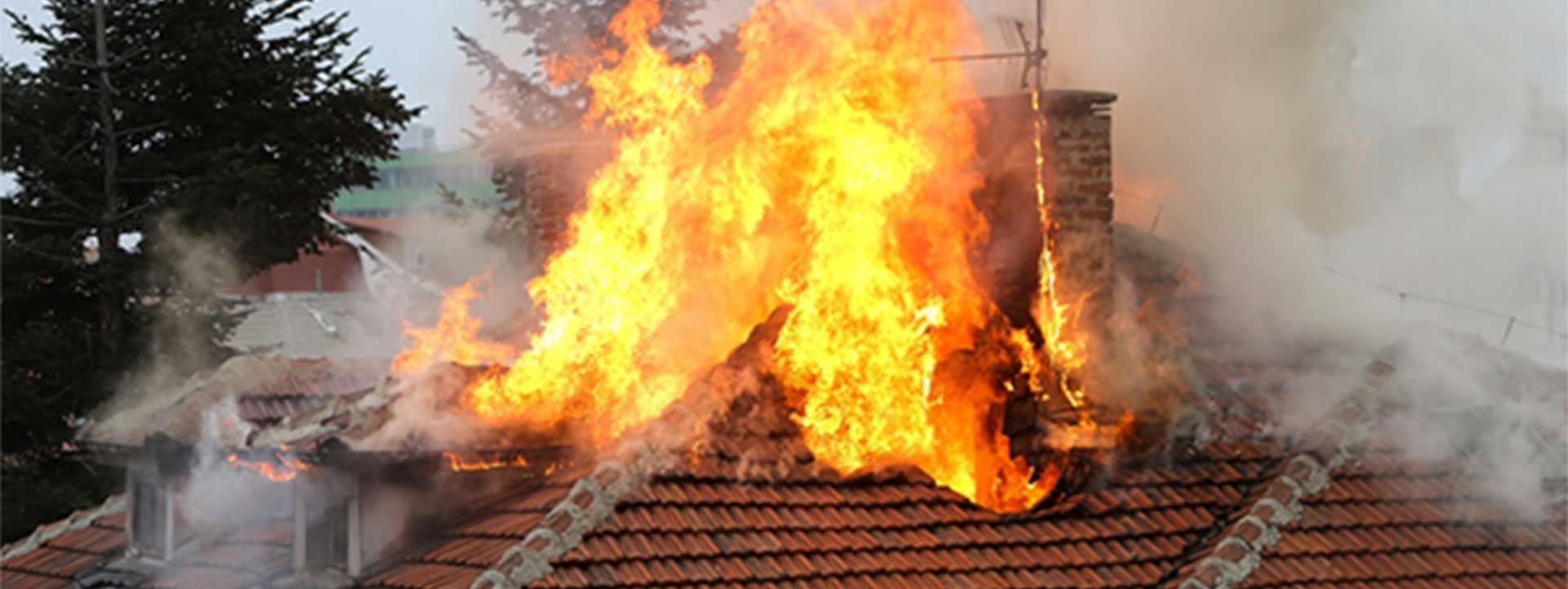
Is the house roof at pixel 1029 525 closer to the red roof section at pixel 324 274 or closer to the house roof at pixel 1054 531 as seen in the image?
the house roof at pixel 1054 531

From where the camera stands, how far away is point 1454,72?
72.4 feet

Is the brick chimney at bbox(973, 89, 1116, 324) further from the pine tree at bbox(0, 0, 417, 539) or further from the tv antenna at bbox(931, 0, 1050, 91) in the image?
the pine tree at bbox(0, 0, 417, 539)

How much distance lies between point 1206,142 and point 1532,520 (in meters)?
4.51

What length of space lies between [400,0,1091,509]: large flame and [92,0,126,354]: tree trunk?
967 cm

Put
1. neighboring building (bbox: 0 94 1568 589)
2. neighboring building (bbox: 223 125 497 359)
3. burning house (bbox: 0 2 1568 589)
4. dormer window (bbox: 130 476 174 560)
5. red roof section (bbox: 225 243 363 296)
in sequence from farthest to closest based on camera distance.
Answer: red roof section (bbox: 225 243 363 296)
neighboring building (bbox: 223 125 497 359)
dormer window (bbox: 130 476 174 560)
burning house (bbox: 0 2 1568 589)
neighboring building (bbox: 0 94 1568 589)

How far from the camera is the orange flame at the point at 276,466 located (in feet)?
36.3

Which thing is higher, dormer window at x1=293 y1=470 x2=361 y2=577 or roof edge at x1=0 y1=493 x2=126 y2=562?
dormer window at x1=293 y1=470 x2=361 y2=577

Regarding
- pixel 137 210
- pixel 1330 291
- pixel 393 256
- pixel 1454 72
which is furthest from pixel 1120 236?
pixel 393 256

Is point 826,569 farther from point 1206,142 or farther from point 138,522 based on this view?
point 1206,142

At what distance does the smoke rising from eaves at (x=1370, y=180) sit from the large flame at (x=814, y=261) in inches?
83.6

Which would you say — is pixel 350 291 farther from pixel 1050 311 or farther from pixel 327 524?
pixel 327 524

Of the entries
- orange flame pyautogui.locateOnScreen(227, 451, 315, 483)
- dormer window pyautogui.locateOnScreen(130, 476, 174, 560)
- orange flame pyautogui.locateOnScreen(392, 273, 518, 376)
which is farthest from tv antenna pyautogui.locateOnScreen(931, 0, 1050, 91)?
dormer window pyautogui.locateOnScreen(130, 476, 174, 560)

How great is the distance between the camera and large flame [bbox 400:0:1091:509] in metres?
11.9

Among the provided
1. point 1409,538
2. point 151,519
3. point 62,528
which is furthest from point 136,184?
point 1409,538
